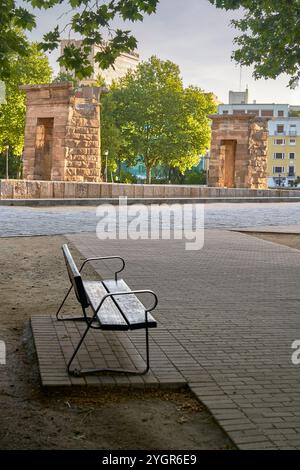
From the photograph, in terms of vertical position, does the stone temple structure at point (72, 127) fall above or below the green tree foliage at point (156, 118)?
below

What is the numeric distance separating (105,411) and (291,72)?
1550 cm

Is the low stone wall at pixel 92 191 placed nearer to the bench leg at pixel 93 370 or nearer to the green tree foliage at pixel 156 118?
the bench leg at pixel 93 370

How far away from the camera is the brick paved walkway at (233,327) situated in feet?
14.5

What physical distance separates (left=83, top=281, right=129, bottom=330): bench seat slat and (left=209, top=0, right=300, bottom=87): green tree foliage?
8.57 m

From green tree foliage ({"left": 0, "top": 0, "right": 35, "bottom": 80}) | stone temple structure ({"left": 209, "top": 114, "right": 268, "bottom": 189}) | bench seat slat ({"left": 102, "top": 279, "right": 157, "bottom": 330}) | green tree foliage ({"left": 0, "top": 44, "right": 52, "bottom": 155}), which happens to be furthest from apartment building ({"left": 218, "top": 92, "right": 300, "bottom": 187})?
bench seat slat ({"left": 102, "top": 279, "right": 157, "bottom": 330})

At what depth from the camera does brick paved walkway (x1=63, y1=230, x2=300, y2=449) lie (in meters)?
4.43

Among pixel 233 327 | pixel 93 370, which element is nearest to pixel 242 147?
pixel 233 327

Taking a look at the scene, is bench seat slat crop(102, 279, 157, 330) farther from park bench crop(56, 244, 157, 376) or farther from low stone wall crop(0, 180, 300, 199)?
low stone wall crop(0, 180, 300, 199)

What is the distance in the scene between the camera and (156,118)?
199 feet

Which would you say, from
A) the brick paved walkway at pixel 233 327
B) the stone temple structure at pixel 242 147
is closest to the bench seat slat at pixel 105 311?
the brick paved walkway at pixel 233 327

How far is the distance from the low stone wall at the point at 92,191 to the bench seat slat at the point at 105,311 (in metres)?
17.9

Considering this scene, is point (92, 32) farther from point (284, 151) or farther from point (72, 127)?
point (284, 151)

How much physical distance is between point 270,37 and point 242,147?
1934cm

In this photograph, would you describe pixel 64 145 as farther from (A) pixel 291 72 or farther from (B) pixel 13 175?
(B) pixel 13 175
